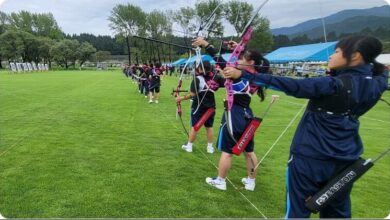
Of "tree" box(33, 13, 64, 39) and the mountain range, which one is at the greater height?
"tree" box(33, 13, 64, 39)

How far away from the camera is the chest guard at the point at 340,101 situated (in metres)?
2.37

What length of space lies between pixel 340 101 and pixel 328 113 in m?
0.12

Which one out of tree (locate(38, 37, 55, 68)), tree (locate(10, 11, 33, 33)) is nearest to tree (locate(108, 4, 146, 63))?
tree (locate(38, 37, 55, 68))

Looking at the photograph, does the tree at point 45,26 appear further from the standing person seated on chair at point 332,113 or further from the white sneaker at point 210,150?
the standing person seated on chair at point 332,113

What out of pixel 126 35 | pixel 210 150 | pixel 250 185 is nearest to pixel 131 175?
pixel 250 185

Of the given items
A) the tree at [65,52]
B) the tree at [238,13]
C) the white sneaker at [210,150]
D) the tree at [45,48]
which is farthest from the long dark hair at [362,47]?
the tree at [65,52]

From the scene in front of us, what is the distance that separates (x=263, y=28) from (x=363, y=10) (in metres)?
0.94

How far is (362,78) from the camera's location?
2.43 m

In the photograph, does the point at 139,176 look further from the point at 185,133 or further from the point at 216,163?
the point at 185,133

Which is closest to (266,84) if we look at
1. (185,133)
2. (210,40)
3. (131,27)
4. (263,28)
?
(263,28)

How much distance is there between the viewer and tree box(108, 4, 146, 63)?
13.3 m

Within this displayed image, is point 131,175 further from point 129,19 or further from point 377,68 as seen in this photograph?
point 129,19

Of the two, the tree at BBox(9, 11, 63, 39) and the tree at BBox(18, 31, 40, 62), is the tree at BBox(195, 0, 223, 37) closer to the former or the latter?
the tree at BBox(18, 31, 40, 62)

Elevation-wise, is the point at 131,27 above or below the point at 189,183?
above
